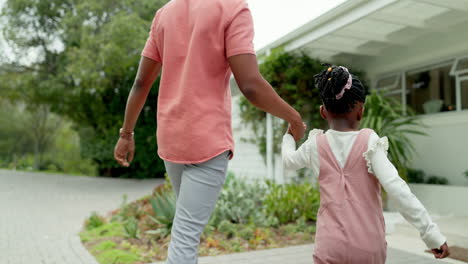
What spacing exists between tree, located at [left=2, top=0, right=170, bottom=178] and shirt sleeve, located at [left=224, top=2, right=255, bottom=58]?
10.1 metres

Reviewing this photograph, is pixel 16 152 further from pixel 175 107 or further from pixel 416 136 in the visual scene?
pixel 175 107

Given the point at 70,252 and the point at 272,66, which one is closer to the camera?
the point at 70,252

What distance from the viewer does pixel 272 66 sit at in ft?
21.6

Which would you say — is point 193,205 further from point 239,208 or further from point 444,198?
point 444,198

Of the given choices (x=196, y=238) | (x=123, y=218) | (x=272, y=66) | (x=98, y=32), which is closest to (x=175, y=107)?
(x=196, y=238)

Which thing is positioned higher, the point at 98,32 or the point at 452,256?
the point at 98,32

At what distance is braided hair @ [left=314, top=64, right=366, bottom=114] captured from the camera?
1.54 meters

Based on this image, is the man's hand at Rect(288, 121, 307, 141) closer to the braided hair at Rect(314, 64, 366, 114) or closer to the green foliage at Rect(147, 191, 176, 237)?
the braided hair at Rect(314, 64, 366, 114)

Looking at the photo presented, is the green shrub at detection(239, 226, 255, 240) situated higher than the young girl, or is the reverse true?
the young girl

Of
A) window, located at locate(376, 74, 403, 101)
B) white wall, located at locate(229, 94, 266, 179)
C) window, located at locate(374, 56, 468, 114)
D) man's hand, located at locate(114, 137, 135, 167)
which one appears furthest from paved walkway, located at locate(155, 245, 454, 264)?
white wall, located at locate(229, 94, 266, 179)

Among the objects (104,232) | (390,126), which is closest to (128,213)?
(104,232)

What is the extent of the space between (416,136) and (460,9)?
2.09 m

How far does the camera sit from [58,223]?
19.2 feet

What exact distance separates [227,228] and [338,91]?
9.86 feet
